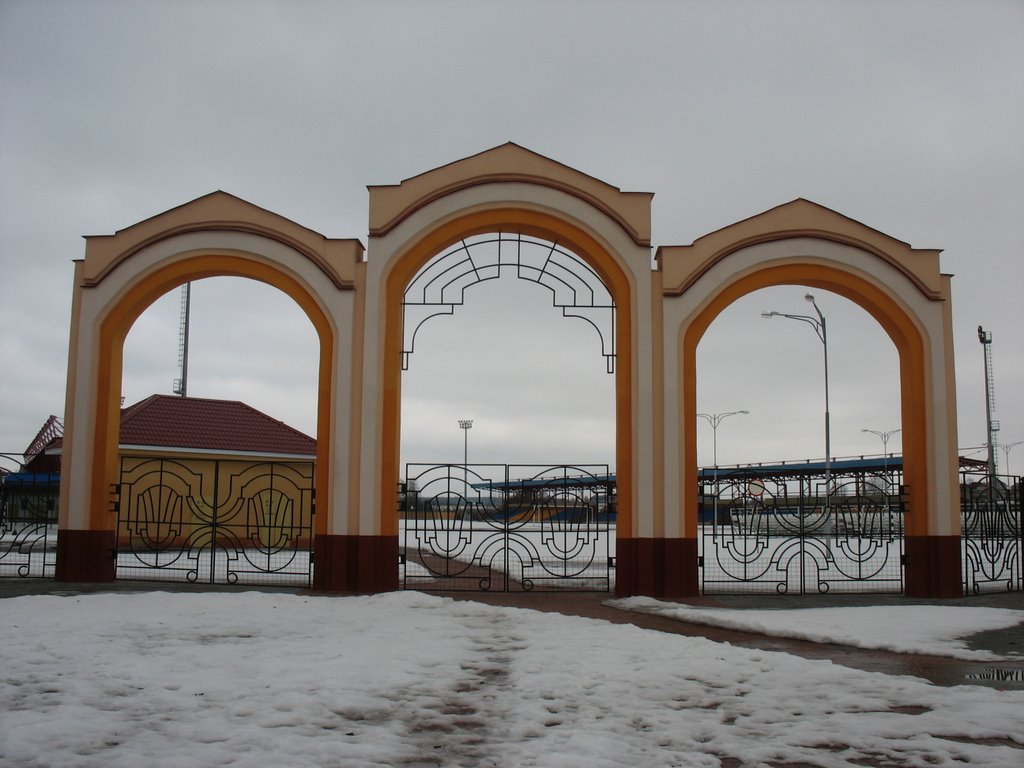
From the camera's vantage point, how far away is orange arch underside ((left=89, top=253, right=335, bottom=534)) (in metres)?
12.5

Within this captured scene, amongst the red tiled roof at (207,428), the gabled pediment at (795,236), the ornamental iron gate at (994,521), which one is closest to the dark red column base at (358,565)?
the gabled pediment at (795,236)

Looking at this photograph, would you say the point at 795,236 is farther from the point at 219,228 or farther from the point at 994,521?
the point at 219,228

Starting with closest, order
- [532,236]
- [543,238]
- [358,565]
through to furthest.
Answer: [358,565] → [543,238] → [532,236]

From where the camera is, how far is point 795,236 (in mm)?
12805

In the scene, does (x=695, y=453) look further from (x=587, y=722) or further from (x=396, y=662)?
(x=587, y=722)

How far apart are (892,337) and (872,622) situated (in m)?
5.23

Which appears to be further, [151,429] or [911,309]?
[151,429]

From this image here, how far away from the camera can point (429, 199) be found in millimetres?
12656

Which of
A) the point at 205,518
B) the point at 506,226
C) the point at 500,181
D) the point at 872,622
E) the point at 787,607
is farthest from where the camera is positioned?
the point at 205,518

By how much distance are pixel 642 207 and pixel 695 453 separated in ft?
11.8

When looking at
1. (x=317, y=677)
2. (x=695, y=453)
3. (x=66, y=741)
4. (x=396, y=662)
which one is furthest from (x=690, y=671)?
(x=695, y=453)

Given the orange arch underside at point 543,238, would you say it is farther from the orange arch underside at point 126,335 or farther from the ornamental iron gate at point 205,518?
the ornamental iron gate at point 205,518

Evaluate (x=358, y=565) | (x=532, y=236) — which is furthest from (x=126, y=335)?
(x=532, y=236)

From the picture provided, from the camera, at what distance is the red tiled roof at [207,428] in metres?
21.6
